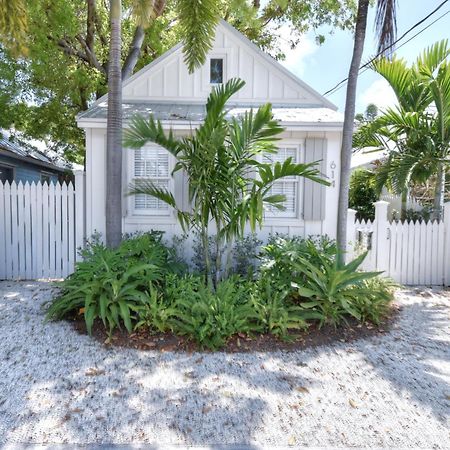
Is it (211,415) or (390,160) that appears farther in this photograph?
(390,160)

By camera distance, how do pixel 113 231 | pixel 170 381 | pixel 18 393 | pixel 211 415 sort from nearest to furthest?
pixel 211 415, pixel 18 393, pixel 170 381, pixel 113 231

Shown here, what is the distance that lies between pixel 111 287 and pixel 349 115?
4.43 m

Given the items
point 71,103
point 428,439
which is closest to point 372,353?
point 428,439

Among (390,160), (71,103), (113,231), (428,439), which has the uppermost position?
(71,103)

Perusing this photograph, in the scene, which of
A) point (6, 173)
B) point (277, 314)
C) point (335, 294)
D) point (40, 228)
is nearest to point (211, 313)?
point (277, 314)

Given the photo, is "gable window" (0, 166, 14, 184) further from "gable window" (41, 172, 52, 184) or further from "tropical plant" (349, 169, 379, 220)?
"tropical plant" (349, 169, 379, 220)

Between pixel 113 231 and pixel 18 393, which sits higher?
pixel 113 231

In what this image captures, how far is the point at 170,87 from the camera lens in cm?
712

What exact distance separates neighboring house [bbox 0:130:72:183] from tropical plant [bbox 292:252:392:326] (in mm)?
9080

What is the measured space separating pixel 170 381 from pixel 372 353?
2324 mm

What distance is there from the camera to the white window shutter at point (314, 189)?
6465 millimetres

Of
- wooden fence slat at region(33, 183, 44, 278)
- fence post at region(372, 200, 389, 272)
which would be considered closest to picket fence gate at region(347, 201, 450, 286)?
fence post at region(372, 200, 389, 272)

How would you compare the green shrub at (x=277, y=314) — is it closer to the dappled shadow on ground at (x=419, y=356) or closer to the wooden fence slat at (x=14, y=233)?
the dappled shadow on ground at (x=419, y=356)

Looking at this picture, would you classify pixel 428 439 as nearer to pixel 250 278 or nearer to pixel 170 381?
pixel 170 381
